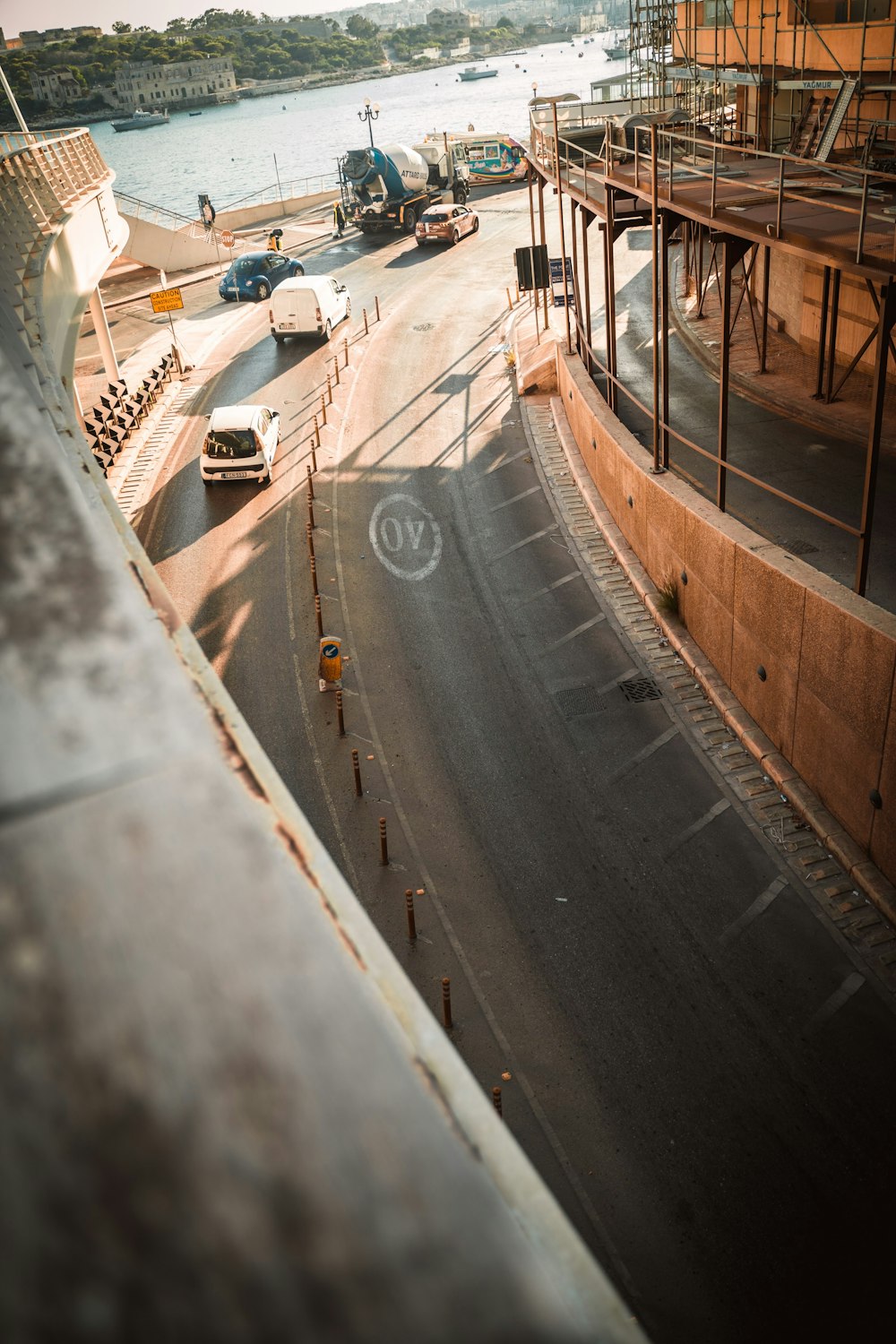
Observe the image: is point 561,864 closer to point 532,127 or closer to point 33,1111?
point 33,1111

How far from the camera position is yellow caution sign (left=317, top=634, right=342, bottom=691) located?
17609 mm

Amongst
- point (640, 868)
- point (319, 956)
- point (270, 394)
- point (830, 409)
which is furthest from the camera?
point (270, 394)

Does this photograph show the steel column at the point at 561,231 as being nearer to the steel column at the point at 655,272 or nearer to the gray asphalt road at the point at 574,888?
the gray asphalt road at the point at 574,888

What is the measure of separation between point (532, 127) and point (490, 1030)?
27.8 meters

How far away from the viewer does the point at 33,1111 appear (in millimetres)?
1224

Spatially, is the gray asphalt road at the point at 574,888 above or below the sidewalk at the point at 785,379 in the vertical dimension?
below

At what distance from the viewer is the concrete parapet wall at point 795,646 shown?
11.8m

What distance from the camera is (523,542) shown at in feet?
73.1

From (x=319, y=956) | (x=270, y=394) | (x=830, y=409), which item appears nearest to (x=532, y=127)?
(x=270, y=394)

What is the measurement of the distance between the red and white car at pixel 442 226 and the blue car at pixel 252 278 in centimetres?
875

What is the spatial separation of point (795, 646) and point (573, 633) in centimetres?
582

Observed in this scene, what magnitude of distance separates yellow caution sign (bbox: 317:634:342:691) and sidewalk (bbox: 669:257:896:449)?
34.5ft

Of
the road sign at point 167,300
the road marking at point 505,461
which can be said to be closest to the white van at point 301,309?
the road sign at point 167,300

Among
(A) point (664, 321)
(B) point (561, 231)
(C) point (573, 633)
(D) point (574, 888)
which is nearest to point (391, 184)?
(B) point (561, 231)
